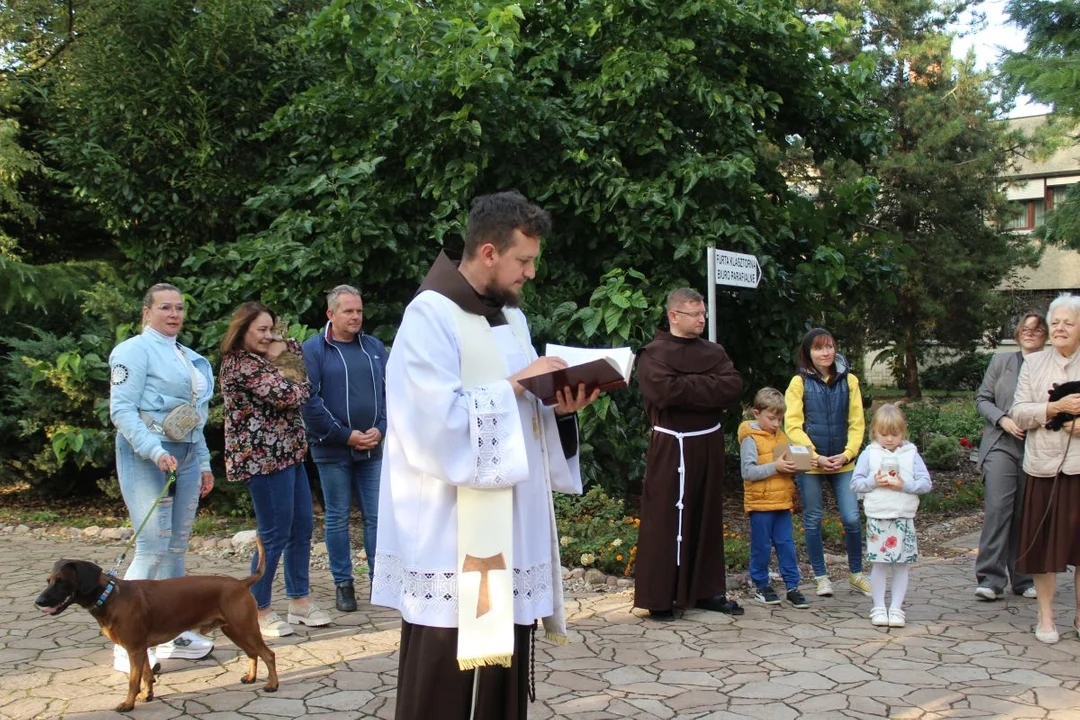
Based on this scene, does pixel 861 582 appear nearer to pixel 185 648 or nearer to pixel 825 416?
pixel 825 416

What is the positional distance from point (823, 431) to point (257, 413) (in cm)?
380

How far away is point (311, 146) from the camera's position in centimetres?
938

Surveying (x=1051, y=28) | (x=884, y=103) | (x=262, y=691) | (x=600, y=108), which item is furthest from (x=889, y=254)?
(x=884, y=103)

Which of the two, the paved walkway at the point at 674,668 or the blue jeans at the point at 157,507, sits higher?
the blue jeans at the point at 157,507

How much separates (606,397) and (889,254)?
3.96 m

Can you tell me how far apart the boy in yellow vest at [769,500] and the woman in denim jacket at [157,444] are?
3581 millimetres

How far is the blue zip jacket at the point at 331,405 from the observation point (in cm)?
588

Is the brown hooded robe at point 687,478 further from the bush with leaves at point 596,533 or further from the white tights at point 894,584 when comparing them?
the white tights at point 894,584

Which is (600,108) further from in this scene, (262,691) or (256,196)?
(262,691)

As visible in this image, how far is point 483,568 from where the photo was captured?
301cm

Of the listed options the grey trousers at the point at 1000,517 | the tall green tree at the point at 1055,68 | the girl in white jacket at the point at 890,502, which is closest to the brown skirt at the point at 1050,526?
the girl in white jacket at the point at 890,502

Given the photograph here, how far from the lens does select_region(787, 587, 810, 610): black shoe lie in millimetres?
6359

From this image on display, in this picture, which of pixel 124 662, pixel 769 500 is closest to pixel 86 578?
pixel 124 662

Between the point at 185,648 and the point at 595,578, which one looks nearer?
the point at 185,648
